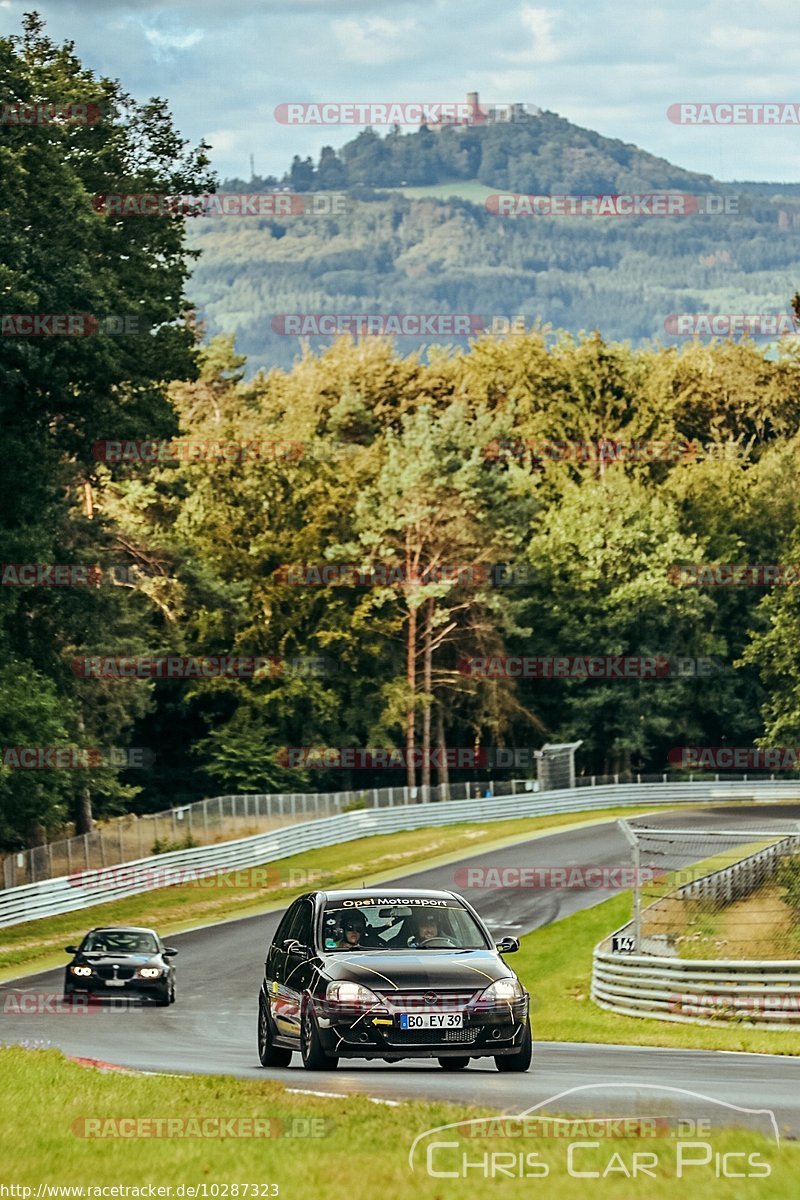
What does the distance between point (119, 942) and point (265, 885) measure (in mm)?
25563

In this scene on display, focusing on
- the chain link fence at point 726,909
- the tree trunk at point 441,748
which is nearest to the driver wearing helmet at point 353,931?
the chain link fence at point 726,909

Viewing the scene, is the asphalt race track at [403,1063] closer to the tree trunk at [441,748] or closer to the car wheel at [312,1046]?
the car wheel at [312,1046]

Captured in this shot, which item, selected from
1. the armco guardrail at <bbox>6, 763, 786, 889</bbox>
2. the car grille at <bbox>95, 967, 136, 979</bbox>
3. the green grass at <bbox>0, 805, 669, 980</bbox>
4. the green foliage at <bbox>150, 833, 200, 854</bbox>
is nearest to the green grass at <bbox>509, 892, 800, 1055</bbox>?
the car grille at <bbox>95, 967, 136, 979</bbox>

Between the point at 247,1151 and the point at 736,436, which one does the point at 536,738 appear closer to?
the point at 736,436

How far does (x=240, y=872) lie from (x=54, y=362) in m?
21.1

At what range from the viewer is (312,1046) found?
54.7ft

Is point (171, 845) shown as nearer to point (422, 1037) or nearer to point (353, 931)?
point (353, 931)

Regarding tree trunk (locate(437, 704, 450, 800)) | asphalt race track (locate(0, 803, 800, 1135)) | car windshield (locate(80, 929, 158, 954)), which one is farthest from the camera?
tree trunk (locate(437, 704, 450, 800))

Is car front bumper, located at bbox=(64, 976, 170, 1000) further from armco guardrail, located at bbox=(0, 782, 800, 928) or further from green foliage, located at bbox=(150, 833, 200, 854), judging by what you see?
green foliage, located at bbox=(150, 833, 200, 854)

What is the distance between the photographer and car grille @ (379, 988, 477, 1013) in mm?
16078

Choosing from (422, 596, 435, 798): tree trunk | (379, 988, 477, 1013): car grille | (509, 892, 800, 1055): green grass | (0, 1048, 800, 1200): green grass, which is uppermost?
(0, 1048, 800, 1200): green grass

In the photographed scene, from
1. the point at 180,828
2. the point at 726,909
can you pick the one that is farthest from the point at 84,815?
the point at 726,909

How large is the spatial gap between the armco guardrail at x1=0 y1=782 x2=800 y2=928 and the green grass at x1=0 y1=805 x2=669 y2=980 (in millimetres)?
365

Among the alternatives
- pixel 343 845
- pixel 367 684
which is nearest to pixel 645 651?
pixel 367 684
